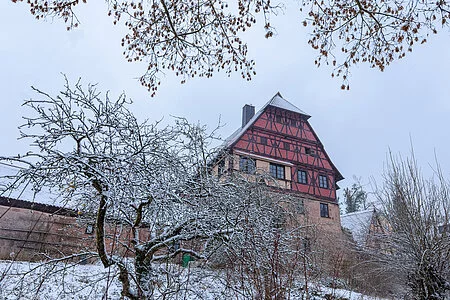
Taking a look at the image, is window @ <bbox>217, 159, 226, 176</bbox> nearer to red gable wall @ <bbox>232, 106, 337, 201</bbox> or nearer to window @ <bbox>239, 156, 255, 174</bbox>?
window @ <bbox>239, 156, 255, 174</bbox>

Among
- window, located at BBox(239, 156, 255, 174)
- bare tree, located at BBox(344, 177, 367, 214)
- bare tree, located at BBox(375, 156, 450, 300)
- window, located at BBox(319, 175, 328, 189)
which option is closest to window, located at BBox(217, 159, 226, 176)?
window, located at BBox(239, 156, 255, 174)

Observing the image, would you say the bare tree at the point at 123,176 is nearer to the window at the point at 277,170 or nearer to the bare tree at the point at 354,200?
the window at the point at 277,170

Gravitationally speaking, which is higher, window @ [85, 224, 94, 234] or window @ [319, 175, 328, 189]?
window @ [319, 175, 328, 189]

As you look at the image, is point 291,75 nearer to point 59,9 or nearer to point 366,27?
point 366,27

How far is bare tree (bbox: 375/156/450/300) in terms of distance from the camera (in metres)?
5.89

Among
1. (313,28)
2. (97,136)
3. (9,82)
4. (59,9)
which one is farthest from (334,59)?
(9,82)

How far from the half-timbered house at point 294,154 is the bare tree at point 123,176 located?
11.3 metres

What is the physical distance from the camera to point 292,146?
17.3 meters

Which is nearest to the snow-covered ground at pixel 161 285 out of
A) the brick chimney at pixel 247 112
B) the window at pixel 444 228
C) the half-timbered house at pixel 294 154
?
the window at pixel 444 228

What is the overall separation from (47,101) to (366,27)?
3461 mm

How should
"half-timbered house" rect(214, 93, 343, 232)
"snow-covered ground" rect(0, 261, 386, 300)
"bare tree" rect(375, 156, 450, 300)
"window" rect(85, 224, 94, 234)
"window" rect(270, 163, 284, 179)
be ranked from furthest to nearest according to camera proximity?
"window" rect(270, 163, 284, 179), "half-timbered house" rect(214, 93, 343, 232), "bare tree" rect(375, 156, 450, 300), "window" rect(85, 224, 94, 234), "snow-covered ground" rect(0, 261, 386, 300)

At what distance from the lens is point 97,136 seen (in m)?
3.57

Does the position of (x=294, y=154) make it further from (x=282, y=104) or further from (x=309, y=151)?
(x=282, y=104)

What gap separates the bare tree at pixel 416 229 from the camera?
19.3ft
